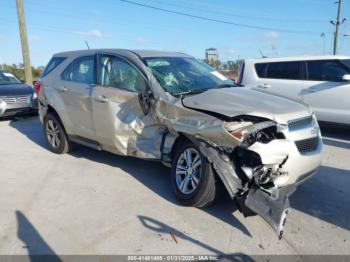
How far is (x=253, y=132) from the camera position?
3.52 metres

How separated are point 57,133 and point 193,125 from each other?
3383 mm

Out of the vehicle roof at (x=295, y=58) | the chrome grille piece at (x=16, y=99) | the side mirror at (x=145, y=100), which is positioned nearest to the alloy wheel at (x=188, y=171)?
the side mirror at (x=145, y=100)

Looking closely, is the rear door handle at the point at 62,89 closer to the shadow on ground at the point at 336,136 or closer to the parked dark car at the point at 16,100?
the parked dark car at the point at 16,100

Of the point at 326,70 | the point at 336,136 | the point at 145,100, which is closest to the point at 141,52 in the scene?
the point at 145,100

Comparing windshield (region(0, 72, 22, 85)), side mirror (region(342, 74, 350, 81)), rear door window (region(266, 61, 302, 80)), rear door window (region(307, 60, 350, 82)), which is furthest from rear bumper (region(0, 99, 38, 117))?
side mirror (region(342, 74, 350, 81))

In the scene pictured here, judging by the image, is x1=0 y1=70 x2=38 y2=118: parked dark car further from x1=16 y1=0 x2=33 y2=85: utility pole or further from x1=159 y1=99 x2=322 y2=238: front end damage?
x1=159 y1=99 x2=322 y2=238: front end damage

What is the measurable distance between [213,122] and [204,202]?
2.94 ft

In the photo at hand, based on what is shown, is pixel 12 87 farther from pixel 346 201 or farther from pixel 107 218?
pixel 346 201

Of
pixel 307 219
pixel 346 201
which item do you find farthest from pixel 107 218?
pixel 346 201

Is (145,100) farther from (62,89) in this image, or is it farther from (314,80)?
(314,80)

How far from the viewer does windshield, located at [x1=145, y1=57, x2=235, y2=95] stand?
4574 millimetres

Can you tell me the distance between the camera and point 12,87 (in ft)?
34.4

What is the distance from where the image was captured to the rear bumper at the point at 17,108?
982 centimetres

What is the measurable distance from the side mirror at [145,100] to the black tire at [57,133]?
221 cm
